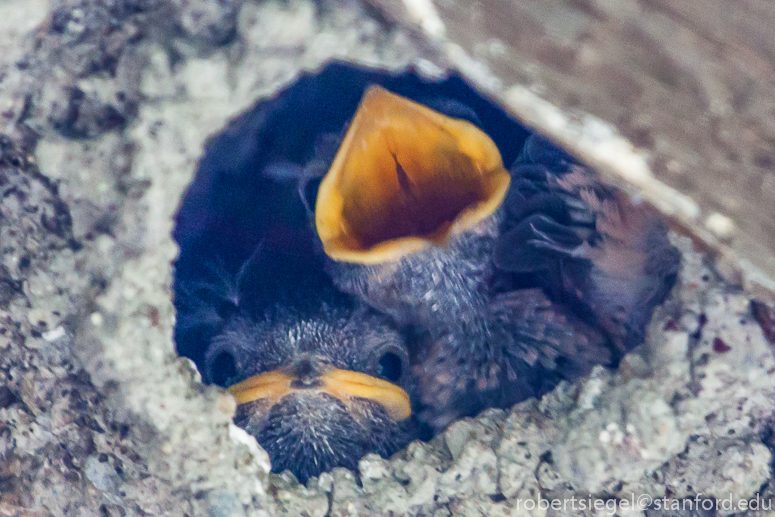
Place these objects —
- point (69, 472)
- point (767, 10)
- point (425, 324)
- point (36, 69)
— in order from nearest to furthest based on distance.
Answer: point (767, 10) < point (36, 69) < point (69, 472) < point (425, 324)

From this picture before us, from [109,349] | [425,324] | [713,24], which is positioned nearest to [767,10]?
[713,24]

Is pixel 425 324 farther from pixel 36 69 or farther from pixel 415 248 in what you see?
pixel 36 69

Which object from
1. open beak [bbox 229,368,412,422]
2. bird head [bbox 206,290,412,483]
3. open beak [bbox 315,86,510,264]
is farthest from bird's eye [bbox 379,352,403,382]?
open beak [bbox 315,86,510,264]

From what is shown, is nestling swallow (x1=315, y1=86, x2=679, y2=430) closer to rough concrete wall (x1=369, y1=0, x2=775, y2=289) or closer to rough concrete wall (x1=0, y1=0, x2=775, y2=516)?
rough concrete wall (x1=0, y1=0, x2=775, y2=516)

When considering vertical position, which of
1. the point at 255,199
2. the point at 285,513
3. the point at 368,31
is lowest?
the point at 285,513

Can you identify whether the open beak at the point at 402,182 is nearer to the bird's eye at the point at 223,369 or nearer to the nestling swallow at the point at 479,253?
the nestling swallow at the point at 479,253

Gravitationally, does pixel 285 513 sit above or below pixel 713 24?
below

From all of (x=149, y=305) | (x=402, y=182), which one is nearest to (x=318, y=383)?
(x=149, y=305)

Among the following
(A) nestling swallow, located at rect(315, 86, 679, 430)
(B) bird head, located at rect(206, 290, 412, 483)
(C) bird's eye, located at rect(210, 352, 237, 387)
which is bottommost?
(C) bird's eye, located at rect(210, 352, 237, 387)
